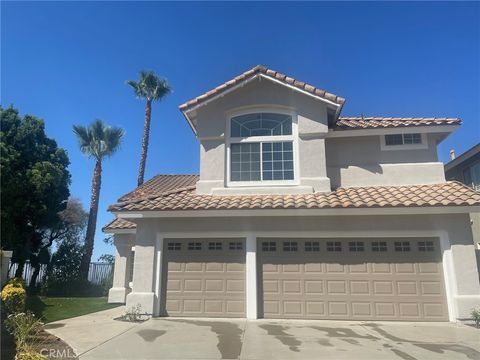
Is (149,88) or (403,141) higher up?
(149,88)

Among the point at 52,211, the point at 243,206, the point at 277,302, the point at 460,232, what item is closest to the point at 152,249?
the point at 243,206

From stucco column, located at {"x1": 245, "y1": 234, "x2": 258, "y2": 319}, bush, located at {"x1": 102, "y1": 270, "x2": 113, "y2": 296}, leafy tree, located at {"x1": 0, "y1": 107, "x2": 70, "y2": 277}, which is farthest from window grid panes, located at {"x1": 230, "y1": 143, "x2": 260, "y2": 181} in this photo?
bush, located at {"x1": 102, "y1": 270, "x2": 113, "y2": 296}

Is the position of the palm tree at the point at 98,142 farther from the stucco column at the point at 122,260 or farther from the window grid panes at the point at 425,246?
the window grid panes at the point at 425,246

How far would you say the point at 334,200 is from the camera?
1170 cm

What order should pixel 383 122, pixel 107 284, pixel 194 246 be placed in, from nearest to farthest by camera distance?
pixel 194 246 → pixel 383 122 → pixel 107 284

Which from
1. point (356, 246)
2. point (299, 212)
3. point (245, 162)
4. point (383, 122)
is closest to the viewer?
point (299, 212)

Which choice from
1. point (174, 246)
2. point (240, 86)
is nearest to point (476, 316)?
point (174, 246)

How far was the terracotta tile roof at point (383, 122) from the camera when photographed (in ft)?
42.4

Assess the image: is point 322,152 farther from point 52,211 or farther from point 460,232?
point 52,211

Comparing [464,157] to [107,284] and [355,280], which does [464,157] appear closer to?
[355,280]

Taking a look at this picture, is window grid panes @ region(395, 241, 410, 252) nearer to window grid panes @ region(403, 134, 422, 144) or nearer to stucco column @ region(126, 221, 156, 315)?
window grid panes @ region(403, 134, 422, 144)

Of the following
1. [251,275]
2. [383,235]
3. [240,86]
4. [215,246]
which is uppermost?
[240,86]

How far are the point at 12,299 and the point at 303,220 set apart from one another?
8.53m

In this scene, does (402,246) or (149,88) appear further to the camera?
(149,88)
